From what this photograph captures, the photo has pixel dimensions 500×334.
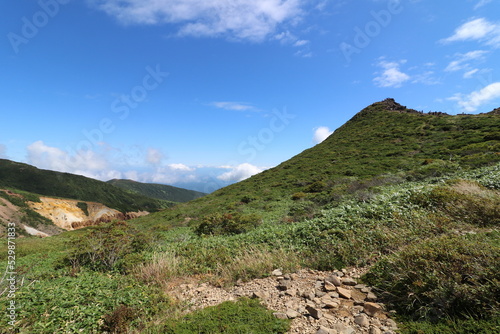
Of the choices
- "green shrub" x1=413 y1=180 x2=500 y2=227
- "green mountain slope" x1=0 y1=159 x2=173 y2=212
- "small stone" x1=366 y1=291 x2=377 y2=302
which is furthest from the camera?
"green mountain slope" x1=0 y1=159 x2=173 y2=212

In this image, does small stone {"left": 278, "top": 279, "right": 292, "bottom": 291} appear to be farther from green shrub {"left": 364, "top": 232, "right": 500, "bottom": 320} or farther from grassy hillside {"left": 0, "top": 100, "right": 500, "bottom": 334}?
green shrub {"left": 364, "top": 232, "right": 500, "bottom": 320}

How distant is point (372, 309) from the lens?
4.12 m

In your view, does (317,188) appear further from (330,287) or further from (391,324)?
(391,324)

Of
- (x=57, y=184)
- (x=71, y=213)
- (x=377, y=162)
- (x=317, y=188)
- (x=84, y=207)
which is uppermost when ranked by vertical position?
(x=57, y=184)

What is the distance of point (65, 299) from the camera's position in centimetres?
518

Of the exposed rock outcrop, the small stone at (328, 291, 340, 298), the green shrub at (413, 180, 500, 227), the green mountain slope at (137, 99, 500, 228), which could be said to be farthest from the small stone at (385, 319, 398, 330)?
the exposed rock outcrop

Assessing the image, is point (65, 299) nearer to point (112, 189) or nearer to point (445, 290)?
point (445, 290)

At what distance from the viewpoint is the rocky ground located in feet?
12.6

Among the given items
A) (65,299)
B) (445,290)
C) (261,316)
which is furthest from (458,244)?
(65,299)

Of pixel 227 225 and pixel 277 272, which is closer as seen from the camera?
pixel 277 272

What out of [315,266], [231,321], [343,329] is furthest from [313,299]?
[315,266]

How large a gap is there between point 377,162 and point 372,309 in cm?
2993

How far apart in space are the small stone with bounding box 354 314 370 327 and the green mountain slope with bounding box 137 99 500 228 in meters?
13.7

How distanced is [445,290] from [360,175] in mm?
25066
